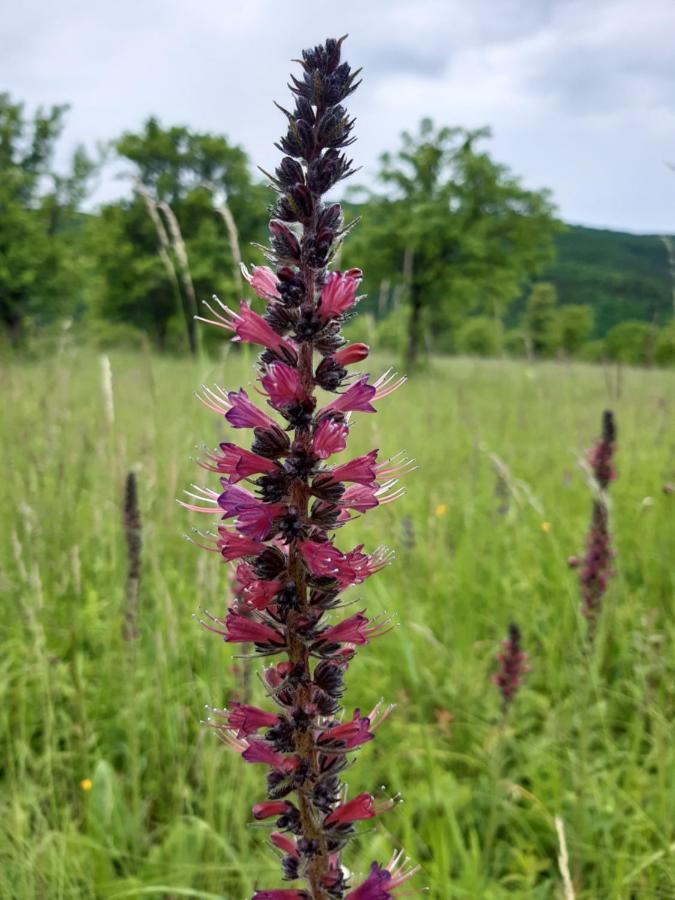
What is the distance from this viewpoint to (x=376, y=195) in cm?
4453

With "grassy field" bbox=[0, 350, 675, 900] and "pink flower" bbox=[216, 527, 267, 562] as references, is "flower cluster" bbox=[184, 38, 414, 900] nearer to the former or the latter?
"pink flower" bbox=[216, 527, 267, 562]

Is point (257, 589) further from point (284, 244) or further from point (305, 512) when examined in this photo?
point (284, 244)

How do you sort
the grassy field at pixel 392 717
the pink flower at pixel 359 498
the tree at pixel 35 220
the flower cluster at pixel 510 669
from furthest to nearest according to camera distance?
the tree at pixel 35 220 < the flower cluster at pixel 510 669 < the grassy field at pixel 392 717 < the pink flower at pixel 359 498

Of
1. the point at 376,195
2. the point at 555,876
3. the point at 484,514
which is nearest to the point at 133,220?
the point at 376,195

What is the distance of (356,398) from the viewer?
3.81ft

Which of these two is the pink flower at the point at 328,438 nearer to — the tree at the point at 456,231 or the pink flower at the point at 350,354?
the pink flower at the point at 350,354

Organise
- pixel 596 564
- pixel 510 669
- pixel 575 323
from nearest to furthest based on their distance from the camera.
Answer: pixel 510 669
pixel 596 564
pixel 575 323

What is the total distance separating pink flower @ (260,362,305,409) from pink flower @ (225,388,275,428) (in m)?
0.06

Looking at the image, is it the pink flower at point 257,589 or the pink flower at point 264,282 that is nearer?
the pink flower at point 257,589

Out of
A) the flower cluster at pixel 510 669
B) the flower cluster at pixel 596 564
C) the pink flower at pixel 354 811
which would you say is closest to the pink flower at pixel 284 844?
the pink flower at pixel 354 811

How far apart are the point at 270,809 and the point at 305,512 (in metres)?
0.53

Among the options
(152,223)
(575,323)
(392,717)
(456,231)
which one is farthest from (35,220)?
(575,323)

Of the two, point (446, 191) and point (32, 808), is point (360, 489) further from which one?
point (446, 191)

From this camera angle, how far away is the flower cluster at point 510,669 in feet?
9.24
